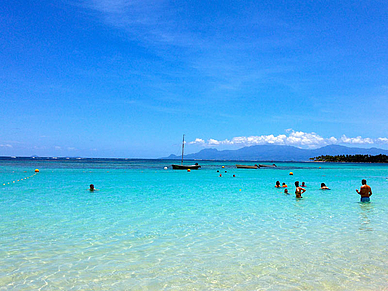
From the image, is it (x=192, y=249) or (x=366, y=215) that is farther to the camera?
(x=366, y=215)

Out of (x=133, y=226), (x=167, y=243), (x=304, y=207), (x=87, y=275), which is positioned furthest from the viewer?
(x=304, y=207)

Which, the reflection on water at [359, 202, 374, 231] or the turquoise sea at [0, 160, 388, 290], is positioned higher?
the reflection on water at [359, 202, 374, 231]

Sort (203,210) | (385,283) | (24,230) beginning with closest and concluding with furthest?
(385,283), (24,230), (203,210)

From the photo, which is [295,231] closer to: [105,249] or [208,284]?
[208,284]

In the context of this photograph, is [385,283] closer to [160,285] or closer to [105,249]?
[160,285]

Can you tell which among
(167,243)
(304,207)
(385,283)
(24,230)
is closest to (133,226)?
(167,243)

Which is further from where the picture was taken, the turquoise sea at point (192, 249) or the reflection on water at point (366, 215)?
the reflection on water at point (366, 215)

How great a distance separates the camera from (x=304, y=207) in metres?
20.9

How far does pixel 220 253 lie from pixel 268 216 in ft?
24.6

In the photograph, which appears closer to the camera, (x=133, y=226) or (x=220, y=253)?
(x=220, y=253)

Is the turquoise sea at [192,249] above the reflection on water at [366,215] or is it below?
below

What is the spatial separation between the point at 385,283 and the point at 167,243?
7104 millimetres

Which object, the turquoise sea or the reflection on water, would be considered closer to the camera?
the turquoise sea

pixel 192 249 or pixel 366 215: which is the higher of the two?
pixel 366 215
